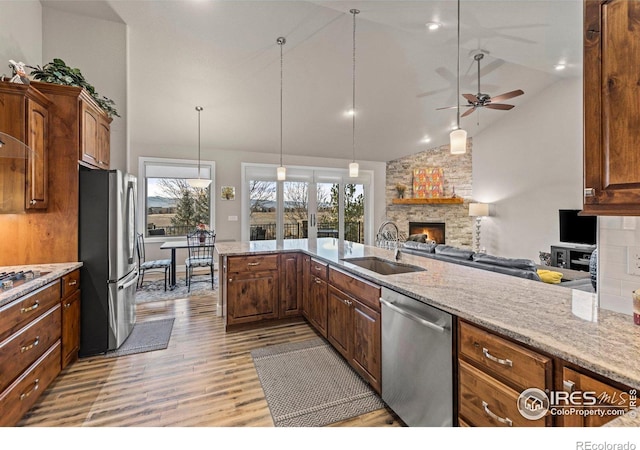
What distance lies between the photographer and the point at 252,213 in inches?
273

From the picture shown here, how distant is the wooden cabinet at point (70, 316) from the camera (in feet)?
7.62

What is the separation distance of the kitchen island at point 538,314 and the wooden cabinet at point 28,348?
2106 millimetres

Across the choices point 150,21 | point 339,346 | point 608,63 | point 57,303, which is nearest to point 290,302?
point 339,346

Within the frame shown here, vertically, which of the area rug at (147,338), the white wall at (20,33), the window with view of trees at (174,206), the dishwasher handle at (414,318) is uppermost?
the white wall at (20,33)

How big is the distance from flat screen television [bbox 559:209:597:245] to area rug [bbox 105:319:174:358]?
21.3 ft

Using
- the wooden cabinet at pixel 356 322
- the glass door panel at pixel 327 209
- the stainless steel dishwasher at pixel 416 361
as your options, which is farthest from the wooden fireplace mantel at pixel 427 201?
the stainless steel dishwasher at pixel 416 361

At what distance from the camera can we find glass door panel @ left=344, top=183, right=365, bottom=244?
812 cm

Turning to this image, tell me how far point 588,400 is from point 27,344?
285cm

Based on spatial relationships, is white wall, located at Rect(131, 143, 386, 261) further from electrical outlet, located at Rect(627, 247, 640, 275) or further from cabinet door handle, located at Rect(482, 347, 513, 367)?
electrical outlet, located at Rect(627, 247, 640, 275)

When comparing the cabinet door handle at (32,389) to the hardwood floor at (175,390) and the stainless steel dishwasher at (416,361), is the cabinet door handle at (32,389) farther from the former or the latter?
the stainless steel dishwasher at (416,361)

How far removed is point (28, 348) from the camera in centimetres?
187

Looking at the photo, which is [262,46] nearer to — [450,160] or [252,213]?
[252,213]

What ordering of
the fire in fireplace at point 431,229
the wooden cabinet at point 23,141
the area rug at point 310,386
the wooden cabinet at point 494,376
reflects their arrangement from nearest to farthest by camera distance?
1. the wooden cabinet at point 494,376
2. the area rug at point 310,386
3. the wooden cabinet at point 23,141
4. the fire in fireplace at point 431,229

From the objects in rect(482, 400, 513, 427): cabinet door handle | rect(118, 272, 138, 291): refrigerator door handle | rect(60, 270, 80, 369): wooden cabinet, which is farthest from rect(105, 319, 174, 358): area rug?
rect(482, 400, 513, 427): cabinet door handle
